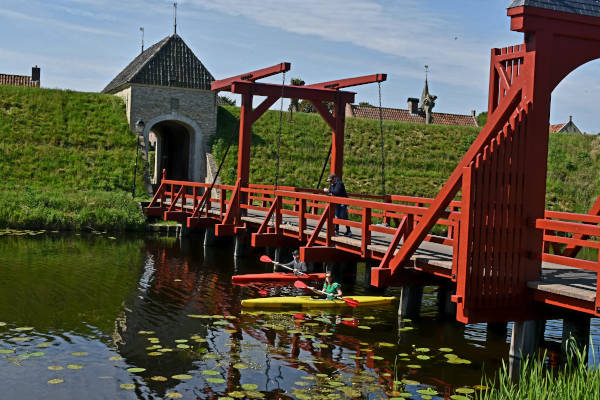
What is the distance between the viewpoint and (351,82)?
58.9 feet

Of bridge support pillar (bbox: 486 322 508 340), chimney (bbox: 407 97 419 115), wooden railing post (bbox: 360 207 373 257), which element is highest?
chimney (bbox: 407 97 419 115)

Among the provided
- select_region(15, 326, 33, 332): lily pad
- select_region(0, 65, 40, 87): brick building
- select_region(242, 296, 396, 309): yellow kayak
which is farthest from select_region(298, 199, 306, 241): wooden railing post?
select_region(0, 65, 40, 87): brick building

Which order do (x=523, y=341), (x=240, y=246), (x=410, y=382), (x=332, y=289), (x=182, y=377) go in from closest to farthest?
(x=182, y=377) → (x=410, y=382) → (x=523, y=341) → (x=332, y=289) → (x=240, y=246)

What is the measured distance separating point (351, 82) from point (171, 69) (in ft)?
54.8

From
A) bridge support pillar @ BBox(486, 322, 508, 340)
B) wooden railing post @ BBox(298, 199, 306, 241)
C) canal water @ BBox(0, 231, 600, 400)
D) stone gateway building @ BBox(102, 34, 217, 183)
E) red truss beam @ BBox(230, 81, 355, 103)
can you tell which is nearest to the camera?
canal water @ BBox(0, 231, 600, 400)

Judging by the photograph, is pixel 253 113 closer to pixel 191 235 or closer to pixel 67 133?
pixel 191 235

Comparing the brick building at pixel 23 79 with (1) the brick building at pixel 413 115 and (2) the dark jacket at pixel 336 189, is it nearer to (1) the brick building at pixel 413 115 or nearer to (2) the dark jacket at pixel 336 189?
(1) the brick building at pixel 413 115

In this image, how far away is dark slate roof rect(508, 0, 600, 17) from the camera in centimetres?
902

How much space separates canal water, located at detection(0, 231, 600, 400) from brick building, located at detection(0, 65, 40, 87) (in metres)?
27.6

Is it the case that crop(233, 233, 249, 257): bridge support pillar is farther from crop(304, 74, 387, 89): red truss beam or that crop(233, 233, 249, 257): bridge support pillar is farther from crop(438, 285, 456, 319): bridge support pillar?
crop(438, 285, 456, 319): bridge support pillar

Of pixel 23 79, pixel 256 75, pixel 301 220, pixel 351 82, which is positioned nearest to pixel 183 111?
pixel 23 79

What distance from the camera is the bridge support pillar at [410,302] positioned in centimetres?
1221

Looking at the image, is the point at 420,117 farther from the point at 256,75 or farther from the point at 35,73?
the point at 256,75

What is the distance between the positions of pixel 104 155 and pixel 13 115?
15.9ft
